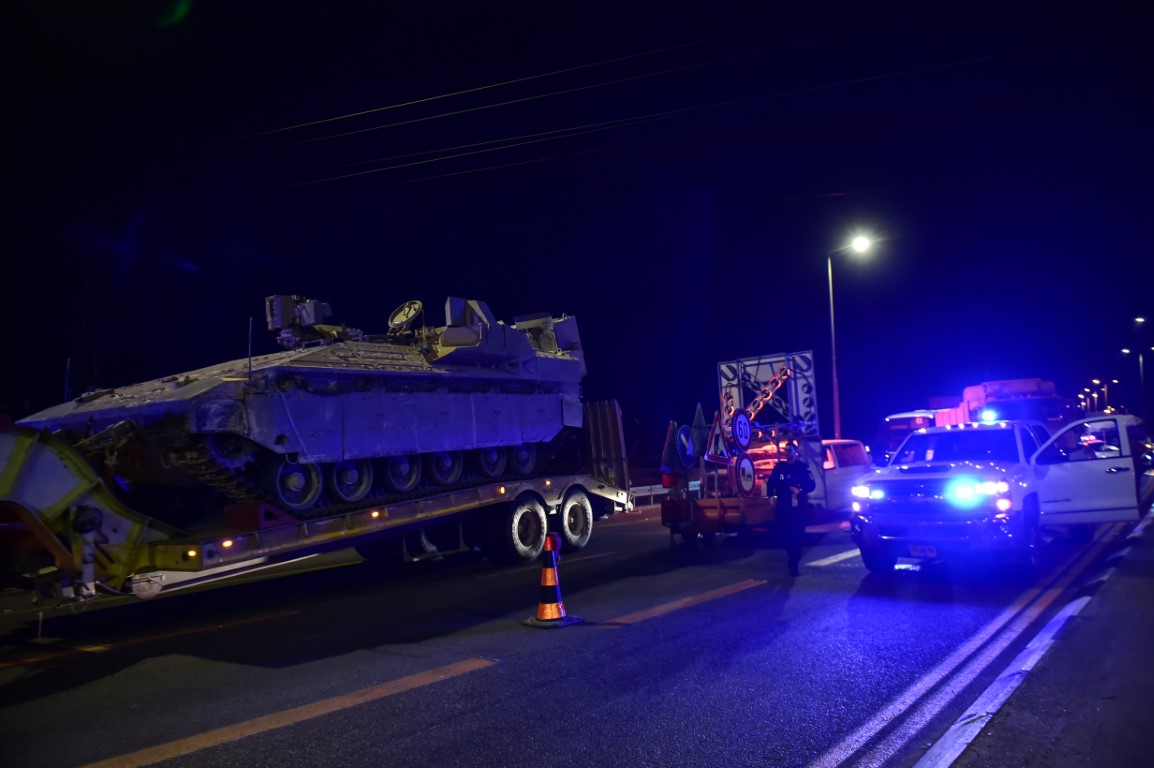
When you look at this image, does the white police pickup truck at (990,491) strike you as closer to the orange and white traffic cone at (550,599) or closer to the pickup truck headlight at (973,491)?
the pickup truck headlight at (973,491)

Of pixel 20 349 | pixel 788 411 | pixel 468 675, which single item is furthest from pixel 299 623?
pixel 20 349

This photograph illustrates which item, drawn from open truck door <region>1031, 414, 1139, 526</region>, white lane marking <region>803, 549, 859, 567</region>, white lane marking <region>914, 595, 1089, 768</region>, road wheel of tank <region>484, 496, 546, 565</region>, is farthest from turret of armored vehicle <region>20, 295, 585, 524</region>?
open truck door <region>1031, 414, 1139, 526</region>

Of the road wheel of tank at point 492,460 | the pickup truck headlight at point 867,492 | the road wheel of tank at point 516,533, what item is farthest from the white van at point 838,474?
the road wheel of tank at point 492,460

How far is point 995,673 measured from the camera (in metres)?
5.76

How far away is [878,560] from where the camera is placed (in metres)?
9.88

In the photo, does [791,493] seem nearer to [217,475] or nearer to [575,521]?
[575,521]

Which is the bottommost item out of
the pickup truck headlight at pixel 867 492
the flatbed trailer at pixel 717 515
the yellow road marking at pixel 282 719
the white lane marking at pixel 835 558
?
the white lane marking at pixel 835 558

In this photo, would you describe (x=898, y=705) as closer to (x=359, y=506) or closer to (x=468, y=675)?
(x=468, y=675)

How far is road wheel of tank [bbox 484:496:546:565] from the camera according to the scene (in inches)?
461

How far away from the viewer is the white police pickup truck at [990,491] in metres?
8.87

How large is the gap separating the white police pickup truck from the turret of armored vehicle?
5.32 metres

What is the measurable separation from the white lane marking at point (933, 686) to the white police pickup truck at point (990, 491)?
0.86m

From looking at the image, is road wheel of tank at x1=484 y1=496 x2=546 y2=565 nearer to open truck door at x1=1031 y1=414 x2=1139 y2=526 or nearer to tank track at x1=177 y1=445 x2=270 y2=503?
tank track at x1=177 y1=445 x2=270 y2=503

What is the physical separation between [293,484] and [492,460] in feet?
12.2
